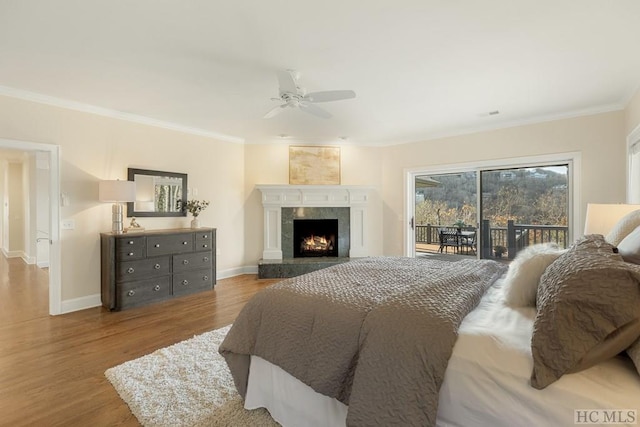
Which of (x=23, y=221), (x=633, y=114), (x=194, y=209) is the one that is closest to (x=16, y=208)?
(x=23, y=221)

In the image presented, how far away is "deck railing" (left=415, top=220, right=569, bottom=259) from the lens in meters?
4.30

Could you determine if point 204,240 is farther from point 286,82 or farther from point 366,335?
point 366,335

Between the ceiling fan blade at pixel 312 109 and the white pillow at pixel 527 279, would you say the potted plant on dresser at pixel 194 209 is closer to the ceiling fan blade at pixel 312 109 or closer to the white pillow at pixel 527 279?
the ceiling fan blade at pixel 312 109

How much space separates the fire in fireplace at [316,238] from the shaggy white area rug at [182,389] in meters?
3.28

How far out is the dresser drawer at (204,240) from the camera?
450 centimetres

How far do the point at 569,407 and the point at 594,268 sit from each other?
479 mm

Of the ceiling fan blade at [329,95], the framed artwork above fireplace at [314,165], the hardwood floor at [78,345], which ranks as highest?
the ceiling fan blade at [329,95]

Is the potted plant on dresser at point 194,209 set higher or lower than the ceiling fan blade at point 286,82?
lower

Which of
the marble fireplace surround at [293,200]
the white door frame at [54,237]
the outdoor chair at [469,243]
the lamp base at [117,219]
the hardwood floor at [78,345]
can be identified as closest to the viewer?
the hardwood floor at [78,345]

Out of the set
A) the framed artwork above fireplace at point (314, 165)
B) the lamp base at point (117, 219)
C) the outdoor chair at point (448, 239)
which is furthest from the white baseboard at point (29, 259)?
the outdoor chair at point (448, 239)

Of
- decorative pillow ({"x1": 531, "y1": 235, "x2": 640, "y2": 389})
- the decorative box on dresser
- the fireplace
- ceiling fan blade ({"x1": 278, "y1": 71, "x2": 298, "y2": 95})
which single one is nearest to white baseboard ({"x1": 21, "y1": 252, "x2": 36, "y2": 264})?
the decorative box on dresser

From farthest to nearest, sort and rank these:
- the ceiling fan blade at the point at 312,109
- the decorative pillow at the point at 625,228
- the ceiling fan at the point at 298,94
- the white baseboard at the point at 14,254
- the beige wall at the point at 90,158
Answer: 1. the white baseboard at the point at 14,254
2. the beige wall at the point at 90,158
3. the ceiling fan blade at the point at 312,109
4. the ceiling fan at the point at 298,94
5. the decorative pillow at the point at 625,228

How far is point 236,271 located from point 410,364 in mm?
4838

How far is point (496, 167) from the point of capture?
466cm
